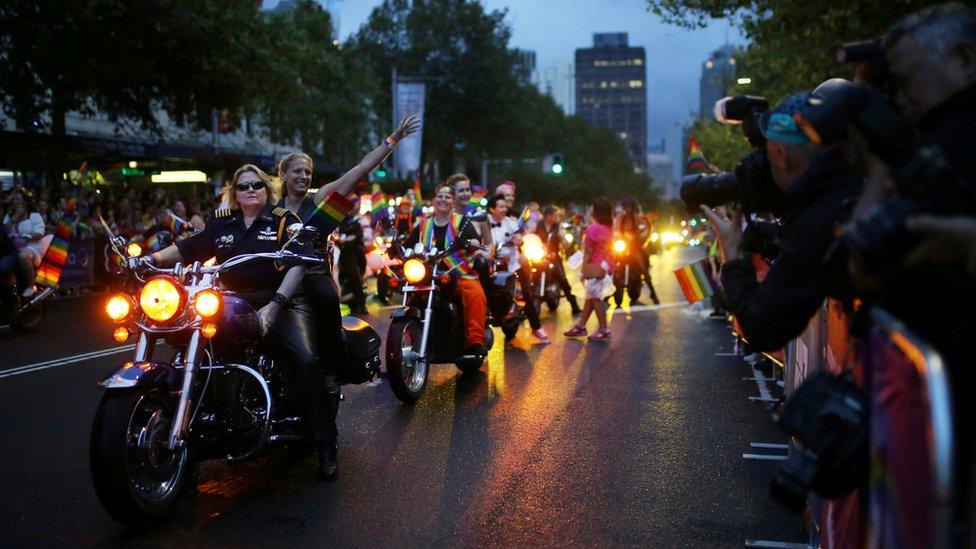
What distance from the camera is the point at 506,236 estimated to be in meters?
13.3

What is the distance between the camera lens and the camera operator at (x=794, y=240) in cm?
300

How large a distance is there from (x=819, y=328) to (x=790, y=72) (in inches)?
734

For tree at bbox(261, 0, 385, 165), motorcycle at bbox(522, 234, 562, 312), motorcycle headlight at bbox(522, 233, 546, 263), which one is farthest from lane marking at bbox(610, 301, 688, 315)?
tree at bbox(261, 0, 385, 165)

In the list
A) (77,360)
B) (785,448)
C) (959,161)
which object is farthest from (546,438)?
(77,360)

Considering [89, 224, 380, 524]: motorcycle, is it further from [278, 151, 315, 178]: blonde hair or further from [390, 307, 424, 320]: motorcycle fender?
[390, 307, 424, 320]: motorcycle fender

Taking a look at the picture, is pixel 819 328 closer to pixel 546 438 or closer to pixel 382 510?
pixel 382 510

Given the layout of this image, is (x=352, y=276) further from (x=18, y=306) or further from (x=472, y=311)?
(x=472, y=311)

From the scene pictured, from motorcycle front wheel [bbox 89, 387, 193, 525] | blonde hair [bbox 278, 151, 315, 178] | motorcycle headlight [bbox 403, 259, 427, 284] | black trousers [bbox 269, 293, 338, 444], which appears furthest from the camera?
motorcycle headlight [bbox 403, 259, 427, 284]

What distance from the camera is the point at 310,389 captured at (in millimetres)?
5820

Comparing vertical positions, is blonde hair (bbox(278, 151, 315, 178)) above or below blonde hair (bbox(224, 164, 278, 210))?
above

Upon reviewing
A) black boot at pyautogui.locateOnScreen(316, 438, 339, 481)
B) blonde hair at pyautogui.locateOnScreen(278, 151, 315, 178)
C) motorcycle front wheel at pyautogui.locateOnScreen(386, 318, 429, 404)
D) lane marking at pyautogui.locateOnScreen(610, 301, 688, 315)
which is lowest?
lane marking at pyautogui.locateOnScreen(610, 301, 688, 315)

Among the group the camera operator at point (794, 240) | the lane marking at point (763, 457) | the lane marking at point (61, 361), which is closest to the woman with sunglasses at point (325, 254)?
the lane marking at point (763, 457)

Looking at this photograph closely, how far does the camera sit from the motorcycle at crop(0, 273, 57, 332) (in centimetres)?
1271

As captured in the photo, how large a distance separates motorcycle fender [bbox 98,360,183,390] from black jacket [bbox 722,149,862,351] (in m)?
2.79
